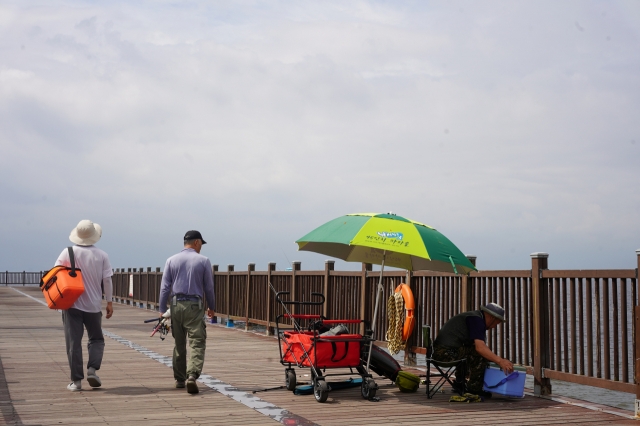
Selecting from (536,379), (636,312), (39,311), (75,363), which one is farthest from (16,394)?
Result: (39,311)

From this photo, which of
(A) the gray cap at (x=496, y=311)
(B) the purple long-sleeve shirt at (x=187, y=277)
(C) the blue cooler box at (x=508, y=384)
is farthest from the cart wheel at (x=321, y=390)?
(A) the gray cap at (x=496, y=311)

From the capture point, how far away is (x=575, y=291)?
8383 millimetres

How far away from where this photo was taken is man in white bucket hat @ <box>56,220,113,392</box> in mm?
8750

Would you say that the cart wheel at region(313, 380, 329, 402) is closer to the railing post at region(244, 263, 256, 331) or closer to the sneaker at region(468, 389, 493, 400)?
the sneaker at region(468, 389, 493, 400)

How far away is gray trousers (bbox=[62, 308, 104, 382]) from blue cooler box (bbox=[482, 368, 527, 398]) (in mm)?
4362

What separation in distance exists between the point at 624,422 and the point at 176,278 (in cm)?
482

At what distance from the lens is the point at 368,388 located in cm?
834

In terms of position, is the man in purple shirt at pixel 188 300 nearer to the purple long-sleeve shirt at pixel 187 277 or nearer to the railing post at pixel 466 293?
the purple long-sleeve shirt at pixel 187 277

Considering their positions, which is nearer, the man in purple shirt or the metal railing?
the metal railing

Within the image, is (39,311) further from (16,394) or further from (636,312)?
(636,312)

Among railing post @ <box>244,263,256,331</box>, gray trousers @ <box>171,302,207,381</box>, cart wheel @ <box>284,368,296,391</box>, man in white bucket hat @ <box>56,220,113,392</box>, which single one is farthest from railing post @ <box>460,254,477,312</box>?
railing post @ <box>244,263,256,331</box>

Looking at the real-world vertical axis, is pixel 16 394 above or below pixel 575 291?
below

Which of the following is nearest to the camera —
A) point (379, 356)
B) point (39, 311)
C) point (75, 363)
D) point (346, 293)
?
point (75, 363)

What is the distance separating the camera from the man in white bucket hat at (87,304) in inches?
344
